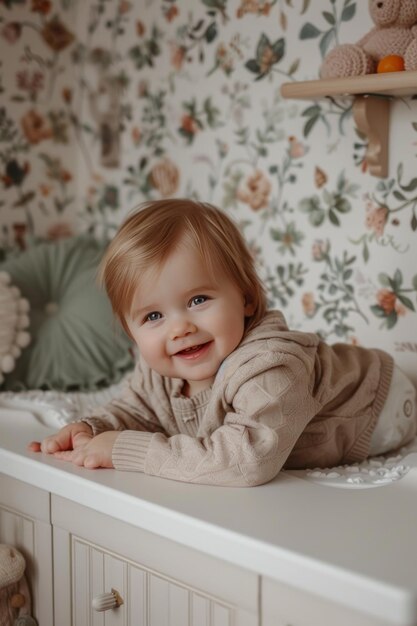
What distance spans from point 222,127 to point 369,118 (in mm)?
469

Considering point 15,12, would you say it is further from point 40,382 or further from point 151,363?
point 151,363

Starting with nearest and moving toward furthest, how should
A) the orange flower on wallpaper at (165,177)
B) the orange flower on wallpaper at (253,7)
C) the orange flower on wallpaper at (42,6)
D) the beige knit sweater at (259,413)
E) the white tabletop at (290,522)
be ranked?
the white tabletop at (290,522) < the beige knit sweater at (259,413) < the orange flower on wallpaper at (253,7) < the orange flower on wallpaper at (165,177) < the orange flower on wallpaper at (42,6)

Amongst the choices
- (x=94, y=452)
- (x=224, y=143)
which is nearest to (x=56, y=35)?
(x=224, y=143)

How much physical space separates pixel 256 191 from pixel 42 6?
31.1 inches

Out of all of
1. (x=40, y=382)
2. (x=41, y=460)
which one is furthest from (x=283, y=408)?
(x=40, y=382)

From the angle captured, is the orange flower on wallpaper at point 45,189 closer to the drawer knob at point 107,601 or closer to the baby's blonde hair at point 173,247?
the baby's blonde hair at point 173,247

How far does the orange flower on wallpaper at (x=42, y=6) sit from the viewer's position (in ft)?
7.11

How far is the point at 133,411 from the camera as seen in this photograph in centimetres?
143

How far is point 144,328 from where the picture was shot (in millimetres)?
1295

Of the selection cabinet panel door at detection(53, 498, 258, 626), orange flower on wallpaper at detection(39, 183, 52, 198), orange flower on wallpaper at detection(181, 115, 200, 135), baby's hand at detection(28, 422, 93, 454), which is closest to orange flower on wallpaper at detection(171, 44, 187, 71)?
orange flower on wallpaper at detection(181, 115, 200, 135)

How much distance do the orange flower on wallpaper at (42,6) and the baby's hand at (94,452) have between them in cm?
131

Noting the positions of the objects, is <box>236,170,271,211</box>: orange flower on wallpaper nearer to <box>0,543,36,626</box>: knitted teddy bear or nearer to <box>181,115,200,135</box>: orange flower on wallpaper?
<box>181,115,200,135</box>: orange flower on wallpaper

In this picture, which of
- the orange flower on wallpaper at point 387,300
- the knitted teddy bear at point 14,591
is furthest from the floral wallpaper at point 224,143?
the knitted teddy bear at point 14,591

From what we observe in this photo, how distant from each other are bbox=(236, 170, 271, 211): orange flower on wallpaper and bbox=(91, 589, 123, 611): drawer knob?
937mm
